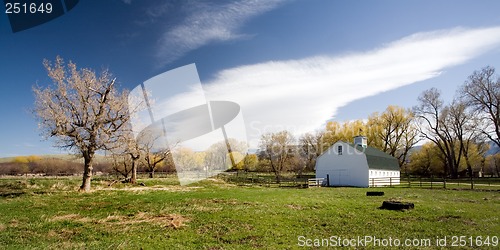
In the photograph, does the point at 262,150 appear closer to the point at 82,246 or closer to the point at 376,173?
the point at 376,173

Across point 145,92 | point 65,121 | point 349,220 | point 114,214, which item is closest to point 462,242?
point 349,220

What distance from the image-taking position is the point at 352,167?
2087 inches

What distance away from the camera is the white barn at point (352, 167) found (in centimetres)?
5122

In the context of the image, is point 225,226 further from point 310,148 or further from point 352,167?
point 310,148

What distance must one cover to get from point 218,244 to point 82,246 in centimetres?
447

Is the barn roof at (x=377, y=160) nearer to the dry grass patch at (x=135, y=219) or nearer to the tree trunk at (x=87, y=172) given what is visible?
the tree trunk at (x=87, y=172)

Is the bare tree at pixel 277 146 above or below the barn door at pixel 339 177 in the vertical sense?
above

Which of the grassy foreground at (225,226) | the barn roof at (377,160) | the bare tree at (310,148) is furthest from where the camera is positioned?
the bare tree at (310,148)

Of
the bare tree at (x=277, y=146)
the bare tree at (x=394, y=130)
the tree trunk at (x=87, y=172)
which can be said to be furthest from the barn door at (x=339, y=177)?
the tree trunk at (x=87, y=172)

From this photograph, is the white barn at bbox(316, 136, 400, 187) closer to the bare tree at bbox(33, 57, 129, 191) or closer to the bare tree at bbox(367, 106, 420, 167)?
the bare tree at bbox(367, 106, 420, 167)

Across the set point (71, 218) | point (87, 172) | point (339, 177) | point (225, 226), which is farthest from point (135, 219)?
point (339, 177)

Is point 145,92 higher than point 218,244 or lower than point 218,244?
higher

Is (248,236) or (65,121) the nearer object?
(248,236)

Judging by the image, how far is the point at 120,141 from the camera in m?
32.5
